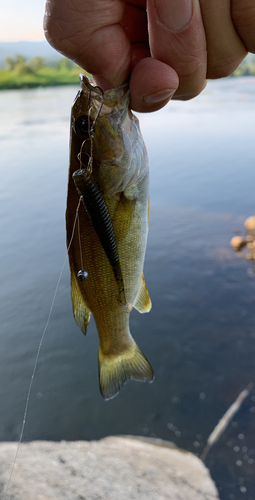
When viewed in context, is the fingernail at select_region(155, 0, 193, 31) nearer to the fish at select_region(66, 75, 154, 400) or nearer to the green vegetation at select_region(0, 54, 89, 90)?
the fish at select_region(66, 75, 154, 400)

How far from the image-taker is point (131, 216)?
170 cm

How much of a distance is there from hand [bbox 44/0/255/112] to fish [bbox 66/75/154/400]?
0.12 m

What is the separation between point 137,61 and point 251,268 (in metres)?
7.29

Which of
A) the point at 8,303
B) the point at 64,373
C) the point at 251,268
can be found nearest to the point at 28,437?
the point at 64,373

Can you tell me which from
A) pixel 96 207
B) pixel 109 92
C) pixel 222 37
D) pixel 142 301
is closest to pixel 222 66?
pixel 222 37

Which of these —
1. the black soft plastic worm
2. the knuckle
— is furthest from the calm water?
the knuckle

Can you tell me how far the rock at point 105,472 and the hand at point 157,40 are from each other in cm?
389

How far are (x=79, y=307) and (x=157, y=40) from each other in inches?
50.2

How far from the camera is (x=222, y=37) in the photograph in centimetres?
122

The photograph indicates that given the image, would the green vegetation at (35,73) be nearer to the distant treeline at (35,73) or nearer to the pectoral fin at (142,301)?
the distant treeline at (35,73)

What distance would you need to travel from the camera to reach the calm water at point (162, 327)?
16.0ft

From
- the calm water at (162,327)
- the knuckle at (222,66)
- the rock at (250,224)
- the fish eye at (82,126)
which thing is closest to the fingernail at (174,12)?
the knuckle at (222,66)

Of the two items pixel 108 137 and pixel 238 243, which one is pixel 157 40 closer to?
pixel 108 137

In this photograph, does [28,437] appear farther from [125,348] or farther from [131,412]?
[125,348]
